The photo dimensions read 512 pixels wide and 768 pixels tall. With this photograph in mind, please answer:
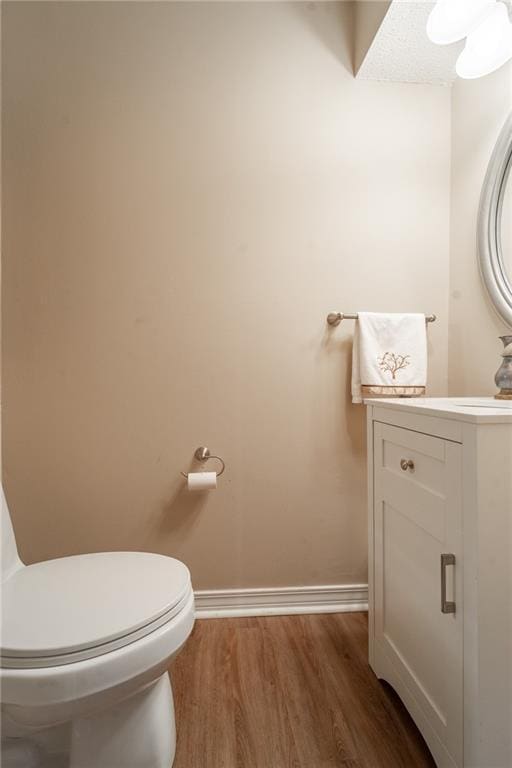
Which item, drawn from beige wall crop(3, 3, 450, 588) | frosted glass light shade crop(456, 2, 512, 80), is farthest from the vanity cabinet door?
frosted glass light shade crop(456, 2, 512, 80)

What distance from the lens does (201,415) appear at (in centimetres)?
160

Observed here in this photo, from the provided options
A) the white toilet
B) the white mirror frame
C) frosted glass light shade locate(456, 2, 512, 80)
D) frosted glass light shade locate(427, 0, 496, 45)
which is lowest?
the white toilet

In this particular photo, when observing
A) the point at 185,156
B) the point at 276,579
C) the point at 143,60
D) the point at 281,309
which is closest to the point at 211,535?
the point at 276,579

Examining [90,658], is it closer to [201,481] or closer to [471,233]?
[201,481]

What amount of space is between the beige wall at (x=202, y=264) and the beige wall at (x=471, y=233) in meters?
0.08

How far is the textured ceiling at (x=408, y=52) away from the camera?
134cm

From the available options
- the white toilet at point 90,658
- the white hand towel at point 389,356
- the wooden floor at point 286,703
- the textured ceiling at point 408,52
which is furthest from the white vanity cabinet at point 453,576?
the textured ceiling at point 408,52

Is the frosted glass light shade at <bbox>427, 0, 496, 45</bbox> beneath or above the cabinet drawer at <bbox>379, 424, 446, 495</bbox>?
above

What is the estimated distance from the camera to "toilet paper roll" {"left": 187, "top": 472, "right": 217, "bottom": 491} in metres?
1.49

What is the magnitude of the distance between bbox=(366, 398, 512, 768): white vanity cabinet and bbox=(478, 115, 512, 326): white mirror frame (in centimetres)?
58

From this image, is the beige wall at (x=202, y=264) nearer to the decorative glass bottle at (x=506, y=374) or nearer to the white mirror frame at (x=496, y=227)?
the white mirror frame at (x=496, y=227)

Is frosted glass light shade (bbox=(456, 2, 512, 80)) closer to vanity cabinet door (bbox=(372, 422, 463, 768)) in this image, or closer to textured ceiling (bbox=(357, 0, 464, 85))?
textured ceiling (bbox=(357, 0, 464, 85))

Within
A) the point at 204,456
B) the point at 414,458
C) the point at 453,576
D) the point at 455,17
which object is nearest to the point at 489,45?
the point at 455,17

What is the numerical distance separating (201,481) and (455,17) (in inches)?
63.0
